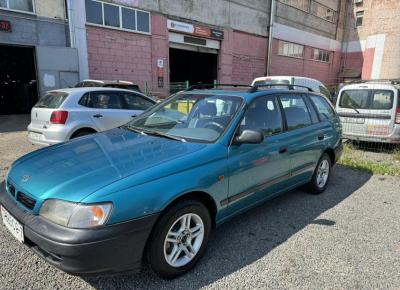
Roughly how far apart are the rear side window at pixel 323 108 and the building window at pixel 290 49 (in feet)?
67.4

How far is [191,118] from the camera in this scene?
3484 millimetres

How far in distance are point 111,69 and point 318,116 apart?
1242cm

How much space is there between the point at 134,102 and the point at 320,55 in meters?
26.5

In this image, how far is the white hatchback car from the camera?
585 centimetres

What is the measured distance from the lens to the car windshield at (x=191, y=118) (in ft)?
10.3

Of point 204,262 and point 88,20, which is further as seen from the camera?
point 88,20

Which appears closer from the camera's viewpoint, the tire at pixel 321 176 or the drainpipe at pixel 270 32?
the tire at pixel 321 176

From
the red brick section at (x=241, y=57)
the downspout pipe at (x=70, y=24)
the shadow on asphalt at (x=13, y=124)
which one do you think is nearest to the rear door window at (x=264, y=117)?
the shadow on asphalt at (x=13, y=124)

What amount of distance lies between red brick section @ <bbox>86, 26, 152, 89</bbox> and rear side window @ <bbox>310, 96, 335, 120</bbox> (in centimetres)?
1194

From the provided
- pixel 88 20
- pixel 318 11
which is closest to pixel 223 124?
pixel 88 20

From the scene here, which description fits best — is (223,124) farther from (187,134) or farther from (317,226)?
(317,226)

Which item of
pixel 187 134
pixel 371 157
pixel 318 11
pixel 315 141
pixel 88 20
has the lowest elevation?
pixel 371 157

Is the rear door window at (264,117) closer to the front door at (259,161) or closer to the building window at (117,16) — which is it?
the front door at (259,161)

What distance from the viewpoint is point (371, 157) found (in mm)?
7230
